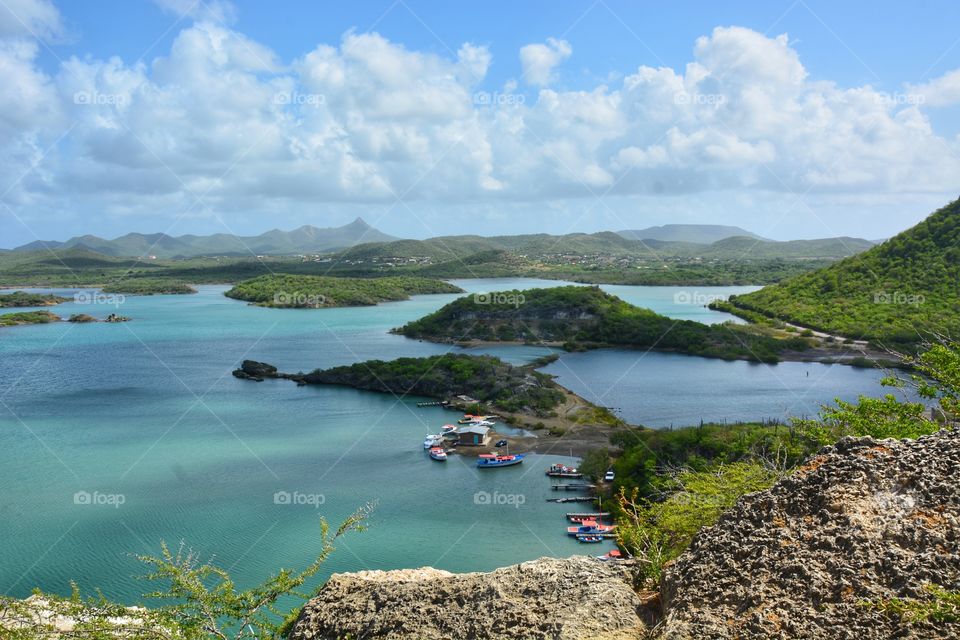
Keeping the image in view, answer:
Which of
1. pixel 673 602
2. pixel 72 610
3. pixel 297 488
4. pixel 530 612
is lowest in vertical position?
pixel 297 488

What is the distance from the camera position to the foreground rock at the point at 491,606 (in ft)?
21.2

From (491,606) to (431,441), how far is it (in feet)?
117

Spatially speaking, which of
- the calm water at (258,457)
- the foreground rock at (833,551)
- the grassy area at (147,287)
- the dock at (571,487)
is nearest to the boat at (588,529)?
the calm water at (258,457)

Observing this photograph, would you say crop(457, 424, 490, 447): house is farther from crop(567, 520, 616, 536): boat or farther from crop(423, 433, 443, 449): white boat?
crop(567, 520, 616, 536): boat

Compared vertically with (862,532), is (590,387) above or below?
below

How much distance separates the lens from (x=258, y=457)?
40.0 metres

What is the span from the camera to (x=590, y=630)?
6.26 m

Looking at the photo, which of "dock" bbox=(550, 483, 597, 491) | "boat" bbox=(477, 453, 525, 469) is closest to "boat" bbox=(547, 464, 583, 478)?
"dock" bbox=(550, 483, 597, 491)

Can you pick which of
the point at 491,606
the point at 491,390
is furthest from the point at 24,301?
the point at 491,606

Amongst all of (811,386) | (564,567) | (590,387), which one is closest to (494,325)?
(590,387)

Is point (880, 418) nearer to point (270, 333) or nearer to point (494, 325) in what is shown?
point (494, 325)

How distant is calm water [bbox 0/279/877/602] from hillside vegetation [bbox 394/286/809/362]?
5.02 metres

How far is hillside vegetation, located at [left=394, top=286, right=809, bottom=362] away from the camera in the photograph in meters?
78.0

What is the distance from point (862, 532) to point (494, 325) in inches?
3247
